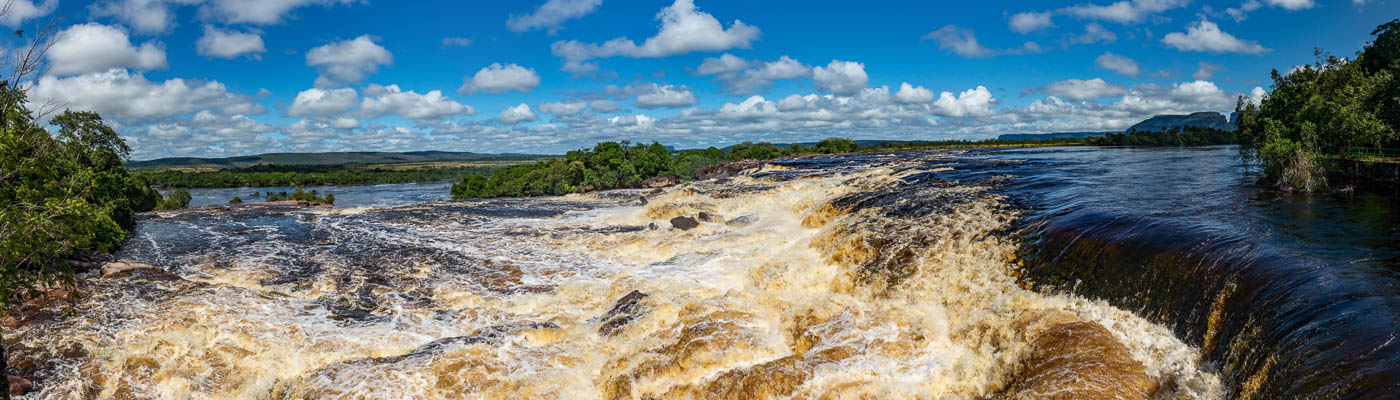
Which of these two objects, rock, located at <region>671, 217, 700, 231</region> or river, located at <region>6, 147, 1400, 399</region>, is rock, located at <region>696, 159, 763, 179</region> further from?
river, located at <region>6, 147, 1400, 399</region>

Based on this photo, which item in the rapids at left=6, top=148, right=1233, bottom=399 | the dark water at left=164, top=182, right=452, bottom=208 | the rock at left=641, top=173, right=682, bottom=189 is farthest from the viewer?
the dark water at left=164, top=182, right=452, bottom=208

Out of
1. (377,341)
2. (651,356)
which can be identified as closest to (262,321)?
(377,341)

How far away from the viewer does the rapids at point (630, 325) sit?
8750mm

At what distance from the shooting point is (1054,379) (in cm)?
781

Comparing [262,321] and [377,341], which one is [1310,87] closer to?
[377,341]

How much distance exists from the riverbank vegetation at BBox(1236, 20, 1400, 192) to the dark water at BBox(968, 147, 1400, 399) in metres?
2.67

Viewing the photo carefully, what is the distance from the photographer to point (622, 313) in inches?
478

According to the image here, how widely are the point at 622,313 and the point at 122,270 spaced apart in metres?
13.4

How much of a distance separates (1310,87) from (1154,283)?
993 inches

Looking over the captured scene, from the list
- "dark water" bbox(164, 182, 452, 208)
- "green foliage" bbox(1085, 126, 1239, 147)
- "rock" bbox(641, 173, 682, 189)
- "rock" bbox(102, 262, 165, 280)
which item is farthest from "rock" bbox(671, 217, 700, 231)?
"green foliage" bbox(1085, 126, 1239, 147)

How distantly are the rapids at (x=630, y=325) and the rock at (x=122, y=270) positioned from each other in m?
0.42

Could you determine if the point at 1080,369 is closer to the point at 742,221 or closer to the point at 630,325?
the point at 630,325

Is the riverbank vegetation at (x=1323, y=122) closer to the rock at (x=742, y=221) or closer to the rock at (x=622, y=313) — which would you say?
the rock at (x=742, y=221)

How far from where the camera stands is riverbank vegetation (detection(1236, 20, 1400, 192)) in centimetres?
2067
